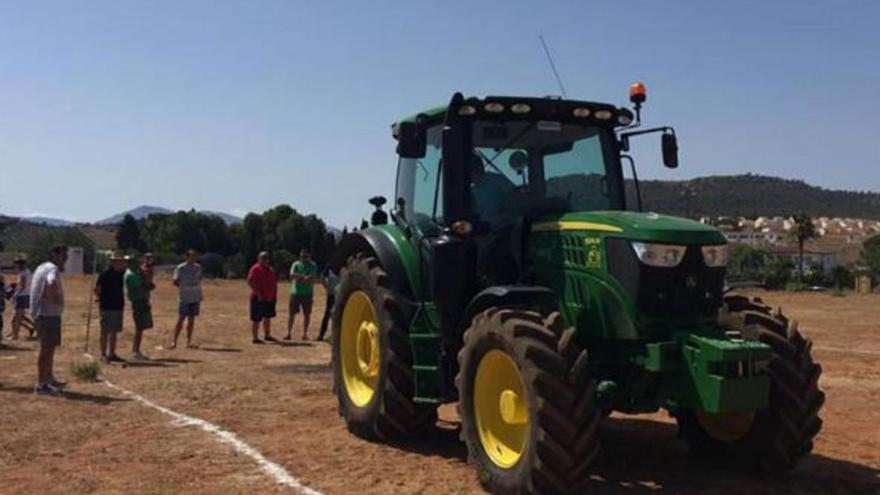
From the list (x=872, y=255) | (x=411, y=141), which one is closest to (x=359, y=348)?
(x=411, y=141)

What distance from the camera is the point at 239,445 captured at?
810 centimetres

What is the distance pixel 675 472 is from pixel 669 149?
260 centimetres

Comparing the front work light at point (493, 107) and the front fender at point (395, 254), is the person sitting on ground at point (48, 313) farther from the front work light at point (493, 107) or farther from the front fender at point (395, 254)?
the front work light at point (493, 107)

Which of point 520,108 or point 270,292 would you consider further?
point 270,292

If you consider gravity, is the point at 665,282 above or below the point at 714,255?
below

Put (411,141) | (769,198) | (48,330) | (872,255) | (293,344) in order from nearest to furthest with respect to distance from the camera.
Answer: (411,141)
(48,330)
(293,344)
(872,255)
(769,198)

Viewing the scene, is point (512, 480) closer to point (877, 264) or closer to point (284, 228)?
point (284, 228)

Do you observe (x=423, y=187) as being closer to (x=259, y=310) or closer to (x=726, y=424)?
(x=726, y=424)

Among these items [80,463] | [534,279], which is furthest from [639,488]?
[80,463]

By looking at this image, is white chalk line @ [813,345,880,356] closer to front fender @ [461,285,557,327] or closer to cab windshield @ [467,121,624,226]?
cab windshield @ [467,121,624,226]

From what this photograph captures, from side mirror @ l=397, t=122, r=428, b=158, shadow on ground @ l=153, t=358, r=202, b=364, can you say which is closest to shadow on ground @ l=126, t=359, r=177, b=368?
shadow on ground @ l=153, t=358, r=202, b=364

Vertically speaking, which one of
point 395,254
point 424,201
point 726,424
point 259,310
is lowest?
point 726,424

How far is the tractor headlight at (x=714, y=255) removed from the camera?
21.5 feet

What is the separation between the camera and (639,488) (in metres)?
6.52
